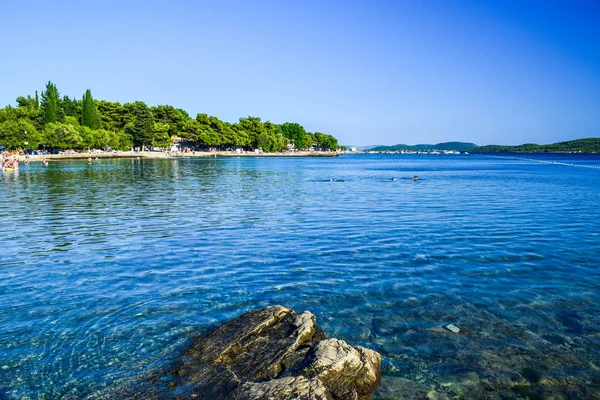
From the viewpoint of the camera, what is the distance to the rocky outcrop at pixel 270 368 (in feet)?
21.5

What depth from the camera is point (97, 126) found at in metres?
143

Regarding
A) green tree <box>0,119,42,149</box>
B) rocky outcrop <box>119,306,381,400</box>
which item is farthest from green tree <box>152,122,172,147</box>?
rocky outcrop <box>119,306,381,400</box>

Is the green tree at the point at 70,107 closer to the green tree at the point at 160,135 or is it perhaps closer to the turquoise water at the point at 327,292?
the green tree at the point at 160,135

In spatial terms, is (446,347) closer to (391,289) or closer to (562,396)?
(562,396)

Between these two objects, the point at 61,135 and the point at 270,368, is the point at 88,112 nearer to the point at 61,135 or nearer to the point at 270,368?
the point at 61,135

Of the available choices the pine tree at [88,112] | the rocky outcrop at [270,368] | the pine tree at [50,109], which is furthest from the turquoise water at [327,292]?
the pine tree at [88,112]

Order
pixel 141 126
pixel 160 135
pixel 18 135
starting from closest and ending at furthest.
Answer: pixel 18 135 → pixel 141 126 → pixel 160 135

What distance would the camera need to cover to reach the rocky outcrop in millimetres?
6547

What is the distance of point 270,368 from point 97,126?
154 meters

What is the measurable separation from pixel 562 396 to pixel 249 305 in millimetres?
7171

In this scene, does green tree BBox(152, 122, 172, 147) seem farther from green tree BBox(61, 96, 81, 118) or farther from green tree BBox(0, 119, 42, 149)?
green tree BBox(0, 119, 42, 149)

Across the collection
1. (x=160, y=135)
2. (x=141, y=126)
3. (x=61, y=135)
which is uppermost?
(x=141, y=126)

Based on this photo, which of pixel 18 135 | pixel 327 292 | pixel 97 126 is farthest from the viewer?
pixel 97 126

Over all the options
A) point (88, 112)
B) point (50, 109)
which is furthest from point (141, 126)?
point (50, 109)
